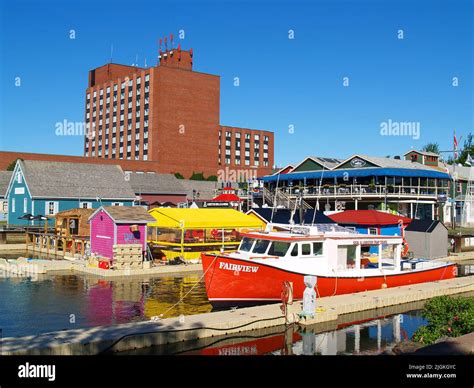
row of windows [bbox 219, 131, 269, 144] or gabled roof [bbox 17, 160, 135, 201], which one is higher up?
row of windows [bbox 219, 131, 269, 144]

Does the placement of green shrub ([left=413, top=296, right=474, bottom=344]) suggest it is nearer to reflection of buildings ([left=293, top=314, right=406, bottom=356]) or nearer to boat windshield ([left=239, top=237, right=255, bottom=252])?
reflection of buildings ([left=293, top=314, right=406, bottom=356])

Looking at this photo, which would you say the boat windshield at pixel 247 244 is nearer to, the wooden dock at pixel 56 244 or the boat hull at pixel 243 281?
the boat hull at pixel 243 281

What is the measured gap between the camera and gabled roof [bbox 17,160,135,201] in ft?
198

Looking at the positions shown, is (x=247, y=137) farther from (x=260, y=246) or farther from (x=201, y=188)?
(x=260, y=246)

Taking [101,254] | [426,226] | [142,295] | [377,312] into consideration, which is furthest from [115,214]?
[426,226]

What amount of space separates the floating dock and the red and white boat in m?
1.03

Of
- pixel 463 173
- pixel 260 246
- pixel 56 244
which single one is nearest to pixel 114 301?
pixel 260 246

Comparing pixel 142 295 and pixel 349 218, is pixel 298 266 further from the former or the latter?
pixel 349 218

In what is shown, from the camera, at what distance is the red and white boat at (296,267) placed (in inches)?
888

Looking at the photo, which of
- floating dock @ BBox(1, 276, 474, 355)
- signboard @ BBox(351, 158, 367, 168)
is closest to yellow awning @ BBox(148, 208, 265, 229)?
floating dock @ BBox(1, 276, 474, 355)

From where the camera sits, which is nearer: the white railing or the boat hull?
the boat hull

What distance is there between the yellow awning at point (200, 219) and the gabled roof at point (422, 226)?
12.6 meters

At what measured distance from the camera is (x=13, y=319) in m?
20.0

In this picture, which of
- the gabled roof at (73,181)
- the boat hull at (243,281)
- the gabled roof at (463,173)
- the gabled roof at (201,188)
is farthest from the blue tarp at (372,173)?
the boat hull at (243,281)
